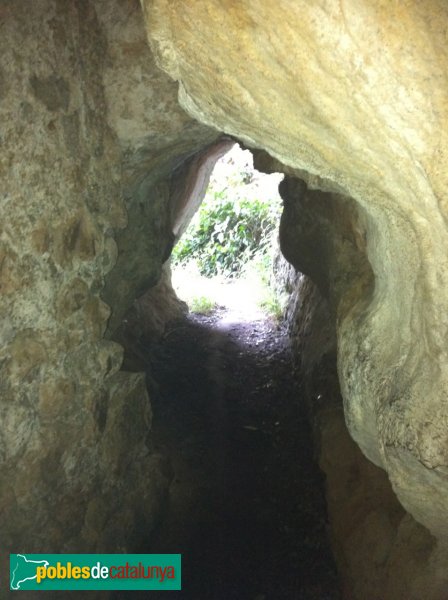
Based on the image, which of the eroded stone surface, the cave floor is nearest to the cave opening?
the cave floor

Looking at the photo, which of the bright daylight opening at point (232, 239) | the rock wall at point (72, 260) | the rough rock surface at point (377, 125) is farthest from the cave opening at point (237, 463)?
the bright daylight opening at point (232, 239)

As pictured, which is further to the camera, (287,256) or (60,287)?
(287,256)

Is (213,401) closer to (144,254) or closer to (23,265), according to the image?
(144,254)

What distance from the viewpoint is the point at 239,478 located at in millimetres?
5457

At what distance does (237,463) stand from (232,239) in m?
8.30

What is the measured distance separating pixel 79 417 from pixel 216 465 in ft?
7.46

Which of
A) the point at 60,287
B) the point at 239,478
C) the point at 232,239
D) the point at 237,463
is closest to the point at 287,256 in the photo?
the point at 237,463

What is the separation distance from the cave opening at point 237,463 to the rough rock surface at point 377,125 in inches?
82.9

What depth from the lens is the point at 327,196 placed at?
5.09 m

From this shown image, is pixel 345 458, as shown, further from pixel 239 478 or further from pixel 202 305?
pixel 202 305

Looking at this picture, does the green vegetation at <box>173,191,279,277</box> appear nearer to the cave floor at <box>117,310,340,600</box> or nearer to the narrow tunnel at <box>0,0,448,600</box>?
the cave floor at <box>117,310,340,600</box>

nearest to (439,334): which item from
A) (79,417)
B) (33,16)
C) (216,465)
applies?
(79,417)

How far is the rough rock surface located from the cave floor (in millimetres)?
2100

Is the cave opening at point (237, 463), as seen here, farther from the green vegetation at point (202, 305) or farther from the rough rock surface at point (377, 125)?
the rough rock surface at point (377, 125)
